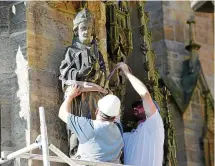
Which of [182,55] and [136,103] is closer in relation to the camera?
[136,103]

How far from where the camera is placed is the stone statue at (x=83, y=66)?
9.02 metres

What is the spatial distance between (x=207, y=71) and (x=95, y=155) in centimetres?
767

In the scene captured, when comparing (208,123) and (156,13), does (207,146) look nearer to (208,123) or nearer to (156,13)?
Answer: (208,123)

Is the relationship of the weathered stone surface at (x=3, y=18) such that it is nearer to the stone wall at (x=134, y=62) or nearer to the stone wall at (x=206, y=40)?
the stone wall at (x=134, y=62)

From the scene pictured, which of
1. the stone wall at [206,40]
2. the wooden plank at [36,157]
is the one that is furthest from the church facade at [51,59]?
the stone wall at [206,40]

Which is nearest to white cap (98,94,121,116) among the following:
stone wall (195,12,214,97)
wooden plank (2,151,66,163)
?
wooden plank (2,151,66,163)

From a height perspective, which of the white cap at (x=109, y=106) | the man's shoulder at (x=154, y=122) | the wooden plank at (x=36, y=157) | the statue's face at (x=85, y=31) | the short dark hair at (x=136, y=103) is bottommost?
the wooden plank at (x=36, y=157)

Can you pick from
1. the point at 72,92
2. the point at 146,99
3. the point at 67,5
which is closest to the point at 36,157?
the point at 72,92

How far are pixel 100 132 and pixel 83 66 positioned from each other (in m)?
0.70

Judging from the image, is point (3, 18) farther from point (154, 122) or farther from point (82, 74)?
point (154, 122)

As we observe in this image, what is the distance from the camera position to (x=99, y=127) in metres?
8.61

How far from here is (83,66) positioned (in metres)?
9.07

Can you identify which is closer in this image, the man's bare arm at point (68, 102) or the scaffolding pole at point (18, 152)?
the scaffolding pole at point (18, 152)

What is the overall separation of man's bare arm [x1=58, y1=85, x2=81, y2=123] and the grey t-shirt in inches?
2.9
